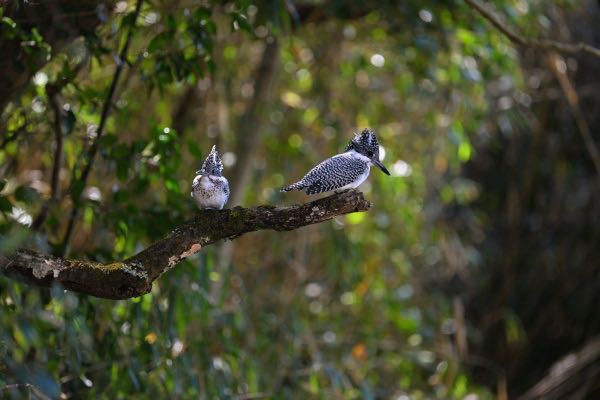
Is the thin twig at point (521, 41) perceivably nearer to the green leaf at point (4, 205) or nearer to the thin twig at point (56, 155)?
the thin twig at point (56, 155)

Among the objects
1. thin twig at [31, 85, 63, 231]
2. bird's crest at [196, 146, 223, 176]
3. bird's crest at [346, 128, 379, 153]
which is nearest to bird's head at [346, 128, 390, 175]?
bird's crest at [346, 128, 379, 153]

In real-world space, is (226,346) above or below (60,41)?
below

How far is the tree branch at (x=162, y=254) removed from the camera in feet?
8.30

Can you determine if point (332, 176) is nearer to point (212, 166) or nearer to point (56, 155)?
point (212, 166)

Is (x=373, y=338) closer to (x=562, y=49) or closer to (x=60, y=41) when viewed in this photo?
(x=562, y=49)

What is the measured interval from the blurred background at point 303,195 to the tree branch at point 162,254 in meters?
0.14

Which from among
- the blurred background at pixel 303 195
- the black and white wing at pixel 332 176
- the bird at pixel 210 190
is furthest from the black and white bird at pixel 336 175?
the blurred background at pixel 303 195

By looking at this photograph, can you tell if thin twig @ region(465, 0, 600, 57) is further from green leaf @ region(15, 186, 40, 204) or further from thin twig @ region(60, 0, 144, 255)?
green leaf @ region(15, 186, 40, 204)

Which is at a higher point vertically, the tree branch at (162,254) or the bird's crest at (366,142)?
the tree branch at (162,254)

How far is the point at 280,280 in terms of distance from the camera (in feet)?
20.5

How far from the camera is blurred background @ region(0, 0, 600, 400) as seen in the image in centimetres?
342

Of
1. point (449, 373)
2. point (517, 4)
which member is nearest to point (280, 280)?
point (449, 373)

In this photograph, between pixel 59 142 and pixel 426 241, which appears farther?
pixel 426 241

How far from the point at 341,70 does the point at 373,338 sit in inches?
70.2
